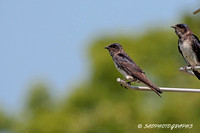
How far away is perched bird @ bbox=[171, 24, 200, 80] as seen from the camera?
13.3 meters

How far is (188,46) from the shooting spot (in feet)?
44.6

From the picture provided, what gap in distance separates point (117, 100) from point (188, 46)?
32.3 m

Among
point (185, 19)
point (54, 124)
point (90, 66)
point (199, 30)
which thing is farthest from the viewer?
point (90, 66)

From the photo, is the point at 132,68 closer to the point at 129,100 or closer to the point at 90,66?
the point at 129,100

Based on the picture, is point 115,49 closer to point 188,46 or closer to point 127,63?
point 127,63

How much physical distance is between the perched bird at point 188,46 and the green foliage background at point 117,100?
71.8 ft

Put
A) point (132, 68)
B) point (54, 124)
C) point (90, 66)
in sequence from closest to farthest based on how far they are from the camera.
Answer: point (132, 68) → point (54, 124) → point (90, 66)

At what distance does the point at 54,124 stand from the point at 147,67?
684cm

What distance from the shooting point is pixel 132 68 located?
A: 1407 centimetres

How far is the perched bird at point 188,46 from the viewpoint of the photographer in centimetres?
1334

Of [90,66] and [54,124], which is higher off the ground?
[90,66]

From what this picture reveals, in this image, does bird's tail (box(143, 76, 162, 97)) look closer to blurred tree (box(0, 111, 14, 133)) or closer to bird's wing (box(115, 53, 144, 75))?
bird's wing (box(115, 53, 144, 75))

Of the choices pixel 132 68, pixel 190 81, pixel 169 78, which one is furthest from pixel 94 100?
pixel 132 68

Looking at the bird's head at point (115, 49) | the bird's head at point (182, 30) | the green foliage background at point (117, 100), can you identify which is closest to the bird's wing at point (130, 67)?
the bird's head at point (115, 49)
